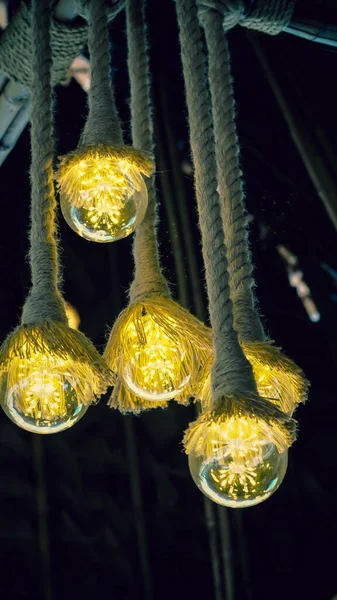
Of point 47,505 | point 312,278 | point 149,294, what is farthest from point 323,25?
point 47,505

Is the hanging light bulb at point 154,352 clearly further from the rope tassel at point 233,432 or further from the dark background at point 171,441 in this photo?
the dark background at point 171,441

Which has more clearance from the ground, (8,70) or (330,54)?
(330,54)

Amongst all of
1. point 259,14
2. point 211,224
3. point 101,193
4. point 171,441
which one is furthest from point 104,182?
point 171,441

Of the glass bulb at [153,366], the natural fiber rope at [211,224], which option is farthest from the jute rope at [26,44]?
the glass bulb at [153,366]

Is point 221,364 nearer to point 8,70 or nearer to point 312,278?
point 8,70

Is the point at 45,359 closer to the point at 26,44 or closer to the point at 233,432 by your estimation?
the point at 233,432
